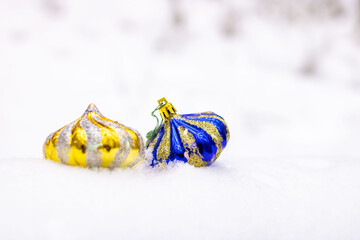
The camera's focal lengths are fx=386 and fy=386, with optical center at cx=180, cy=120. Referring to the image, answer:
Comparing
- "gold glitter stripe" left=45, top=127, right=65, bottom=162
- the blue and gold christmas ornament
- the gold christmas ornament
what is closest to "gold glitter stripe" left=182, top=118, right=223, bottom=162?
the blue and gold christmas ornament

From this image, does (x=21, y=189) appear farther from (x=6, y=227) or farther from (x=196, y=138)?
(x=196, y=138)

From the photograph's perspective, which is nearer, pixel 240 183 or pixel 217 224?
pixel 217 224

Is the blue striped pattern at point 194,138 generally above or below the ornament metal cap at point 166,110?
below

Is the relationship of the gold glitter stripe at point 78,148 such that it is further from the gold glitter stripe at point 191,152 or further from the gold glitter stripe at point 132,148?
the gold glitter stripe at point 191,152

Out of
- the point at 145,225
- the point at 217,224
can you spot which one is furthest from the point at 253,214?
the point at 145,225

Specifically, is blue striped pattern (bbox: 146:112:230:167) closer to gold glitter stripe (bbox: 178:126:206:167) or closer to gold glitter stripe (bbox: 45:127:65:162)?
gold glitter stripe (bbox: 178:126:206:167)

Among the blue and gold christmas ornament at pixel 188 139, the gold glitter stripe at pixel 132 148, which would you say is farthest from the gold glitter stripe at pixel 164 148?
the gold glitter stripe at pixel 132 148
